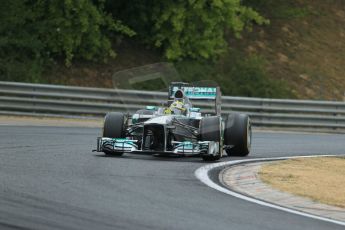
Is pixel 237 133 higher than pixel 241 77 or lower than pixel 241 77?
lower

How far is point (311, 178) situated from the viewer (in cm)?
1330

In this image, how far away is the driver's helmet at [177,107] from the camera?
16031mm

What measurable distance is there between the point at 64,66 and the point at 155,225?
2138cm


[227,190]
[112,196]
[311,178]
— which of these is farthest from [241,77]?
[112,196]

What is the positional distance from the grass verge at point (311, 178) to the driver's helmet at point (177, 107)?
6.03 ft

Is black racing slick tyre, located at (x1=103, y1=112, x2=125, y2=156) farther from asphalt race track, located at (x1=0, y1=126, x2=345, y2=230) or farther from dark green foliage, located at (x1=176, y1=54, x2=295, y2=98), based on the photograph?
dark green foliage, located at (x1=176, y1=54, x2=295, y2=98)

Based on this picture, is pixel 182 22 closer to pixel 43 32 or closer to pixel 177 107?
pixel 43 32

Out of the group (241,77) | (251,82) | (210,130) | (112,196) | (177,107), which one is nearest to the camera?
(112,196)

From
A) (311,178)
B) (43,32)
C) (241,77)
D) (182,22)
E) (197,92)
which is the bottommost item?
(311,178)

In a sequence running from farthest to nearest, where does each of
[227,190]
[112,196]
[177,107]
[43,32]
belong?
[43,32], [177,107], [227,190], [112,196]

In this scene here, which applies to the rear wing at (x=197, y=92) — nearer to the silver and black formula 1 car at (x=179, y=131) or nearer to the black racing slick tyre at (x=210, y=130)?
the silver and black formula 1 car at (x=179, y=131)

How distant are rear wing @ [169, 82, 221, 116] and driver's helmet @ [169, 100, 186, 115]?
0.26 meters

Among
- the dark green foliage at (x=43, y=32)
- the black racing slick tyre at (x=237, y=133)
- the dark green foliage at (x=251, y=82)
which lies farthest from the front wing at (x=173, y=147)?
the dark green foliage at (x=251, y=82)

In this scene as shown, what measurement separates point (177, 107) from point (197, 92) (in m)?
0.64
